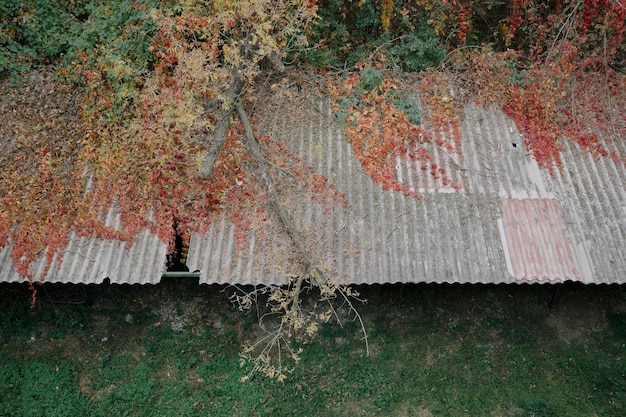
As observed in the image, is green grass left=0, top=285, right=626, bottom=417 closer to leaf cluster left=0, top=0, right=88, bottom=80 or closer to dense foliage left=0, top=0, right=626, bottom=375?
dense foliage left=0, top=0, right=626, bottom=375

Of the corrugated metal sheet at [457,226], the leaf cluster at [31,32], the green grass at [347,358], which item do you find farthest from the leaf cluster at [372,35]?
the leaf cluster at [31,32]

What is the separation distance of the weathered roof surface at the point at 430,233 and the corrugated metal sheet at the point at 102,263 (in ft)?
0.05

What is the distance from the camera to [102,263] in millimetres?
7582

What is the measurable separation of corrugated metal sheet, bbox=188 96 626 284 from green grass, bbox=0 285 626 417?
1.57m

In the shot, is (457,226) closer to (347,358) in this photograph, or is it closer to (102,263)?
(347,358)

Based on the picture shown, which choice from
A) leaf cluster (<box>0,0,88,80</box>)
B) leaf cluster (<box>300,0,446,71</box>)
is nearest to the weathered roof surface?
leaf cluster (<box>300,0,446,71</box>)

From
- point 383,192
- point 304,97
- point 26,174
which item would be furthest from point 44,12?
point 383,192

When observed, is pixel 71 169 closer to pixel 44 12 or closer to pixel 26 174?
pixel 26 174

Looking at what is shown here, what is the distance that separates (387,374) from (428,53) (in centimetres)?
559

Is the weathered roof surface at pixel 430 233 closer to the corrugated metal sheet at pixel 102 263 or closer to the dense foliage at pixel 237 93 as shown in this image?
the corrugated metal sheet at pixel 102 263

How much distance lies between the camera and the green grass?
809 centimetres

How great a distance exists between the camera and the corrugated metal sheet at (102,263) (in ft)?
24.5

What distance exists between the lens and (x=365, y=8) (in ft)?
31.4

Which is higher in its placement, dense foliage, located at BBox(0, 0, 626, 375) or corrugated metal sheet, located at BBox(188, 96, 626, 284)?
dense foliage, located at BBox(0, 0, 626, 375)
